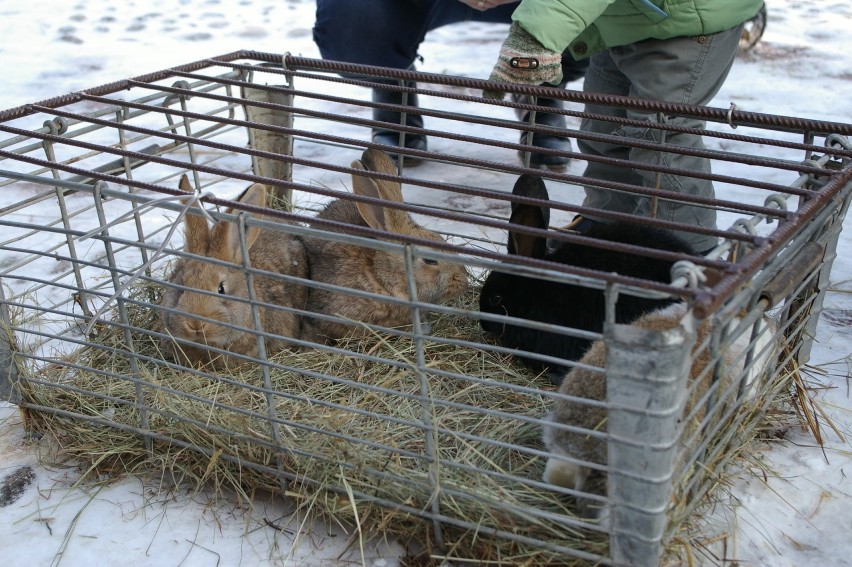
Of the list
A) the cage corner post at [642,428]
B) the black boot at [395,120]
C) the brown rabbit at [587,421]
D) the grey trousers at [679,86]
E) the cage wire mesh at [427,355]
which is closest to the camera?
the cage corner post at [642,428]

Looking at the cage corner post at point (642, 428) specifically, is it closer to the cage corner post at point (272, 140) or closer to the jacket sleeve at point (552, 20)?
the jacket sleeve at point (552, 20)

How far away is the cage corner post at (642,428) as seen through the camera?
157 centimetres

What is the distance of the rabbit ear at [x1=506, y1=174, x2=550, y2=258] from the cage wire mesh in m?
0.15

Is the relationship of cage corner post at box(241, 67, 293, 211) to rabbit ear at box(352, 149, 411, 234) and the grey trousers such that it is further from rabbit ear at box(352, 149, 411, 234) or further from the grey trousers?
the grey trousers

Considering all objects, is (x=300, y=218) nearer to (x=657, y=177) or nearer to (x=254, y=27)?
(x=657, y=177)

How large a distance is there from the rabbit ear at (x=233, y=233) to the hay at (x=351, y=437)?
0.35 meters

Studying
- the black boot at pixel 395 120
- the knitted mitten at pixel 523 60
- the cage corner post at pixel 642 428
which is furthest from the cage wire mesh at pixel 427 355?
the black boot at pixel 395 120

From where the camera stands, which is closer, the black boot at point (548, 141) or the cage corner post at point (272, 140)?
the cage corner post at point (272, 140)

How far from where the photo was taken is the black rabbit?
8.57 ft

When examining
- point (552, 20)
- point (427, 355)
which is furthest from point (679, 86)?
point (427, 355)

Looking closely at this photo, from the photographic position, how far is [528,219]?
2.73 metres

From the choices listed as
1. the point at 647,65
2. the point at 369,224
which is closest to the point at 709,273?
the point at 369,224

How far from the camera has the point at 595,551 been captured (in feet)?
6.12

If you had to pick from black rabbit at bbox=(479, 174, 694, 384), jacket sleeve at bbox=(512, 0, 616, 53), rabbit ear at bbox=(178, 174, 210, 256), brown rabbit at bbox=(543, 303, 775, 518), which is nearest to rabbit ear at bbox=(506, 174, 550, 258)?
black rabbit at bbox=(479, 174, 694, 384)
